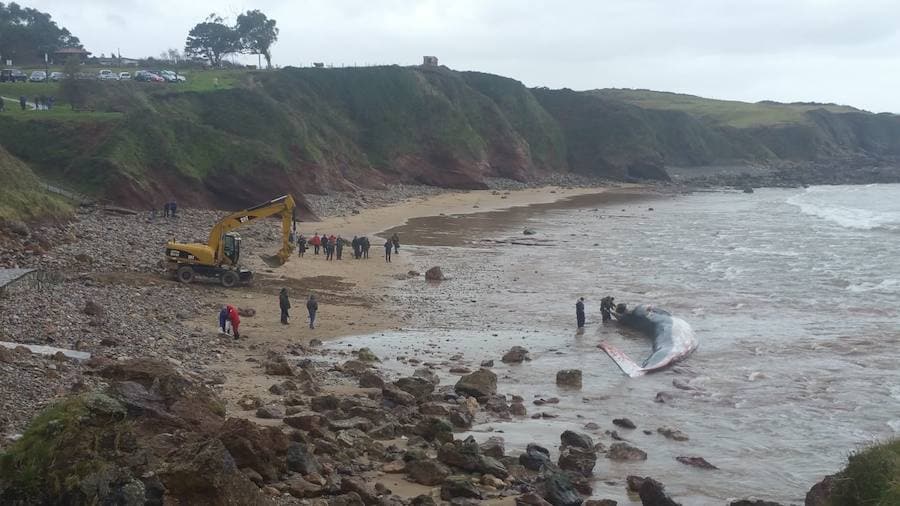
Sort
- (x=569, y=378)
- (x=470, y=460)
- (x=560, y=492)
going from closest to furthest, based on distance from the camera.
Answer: (x=560, y=492) → (x=470, y=460) → (x=569, y=378)

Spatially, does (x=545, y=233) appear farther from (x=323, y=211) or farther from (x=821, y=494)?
(x=821, y=494)

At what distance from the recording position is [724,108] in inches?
5876

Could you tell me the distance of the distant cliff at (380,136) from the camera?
52.0 m

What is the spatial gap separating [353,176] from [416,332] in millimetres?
45088

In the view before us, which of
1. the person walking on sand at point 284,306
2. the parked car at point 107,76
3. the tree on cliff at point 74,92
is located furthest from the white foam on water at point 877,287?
the parked car at point 107,76

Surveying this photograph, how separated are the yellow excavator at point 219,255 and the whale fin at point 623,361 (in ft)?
41.9

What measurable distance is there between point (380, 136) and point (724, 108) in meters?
86.4

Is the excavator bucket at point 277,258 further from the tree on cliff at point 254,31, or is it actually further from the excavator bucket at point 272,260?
the tree on cliff at point 254,31

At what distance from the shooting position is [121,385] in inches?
552

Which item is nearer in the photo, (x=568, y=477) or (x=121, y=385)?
(x=121, y=385)

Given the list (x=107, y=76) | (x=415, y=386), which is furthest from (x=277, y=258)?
(x=107, y=76)

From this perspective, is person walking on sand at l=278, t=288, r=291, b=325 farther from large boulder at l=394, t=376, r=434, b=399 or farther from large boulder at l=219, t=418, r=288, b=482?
large boulder at l=219, t=418, r=288, b=482

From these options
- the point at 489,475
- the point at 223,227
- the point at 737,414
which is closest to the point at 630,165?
the point at 223,227

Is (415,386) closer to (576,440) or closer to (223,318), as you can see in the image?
(576,440)
